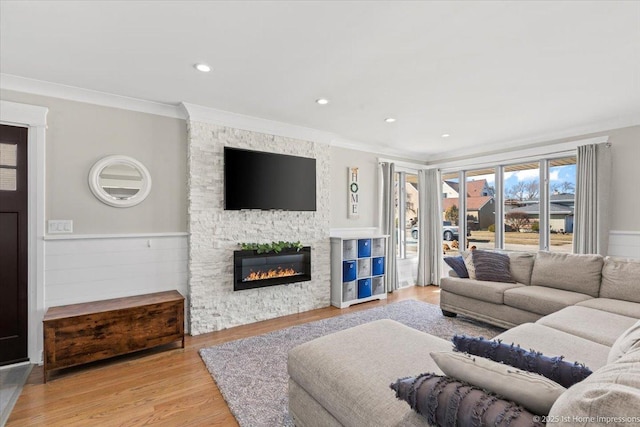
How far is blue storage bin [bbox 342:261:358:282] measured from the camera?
15.0ft

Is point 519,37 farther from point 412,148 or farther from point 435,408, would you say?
point 412,148

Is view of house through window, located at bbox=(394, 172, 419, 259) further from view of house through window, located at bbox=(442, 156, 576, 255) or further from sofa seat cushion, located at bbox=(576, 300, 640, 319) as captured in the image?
sofa seat cushion, located at bbox=(576, 300, 640, 319)

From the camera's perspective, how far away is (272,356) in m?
2.93

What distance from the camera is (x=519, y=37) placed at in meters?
2.12

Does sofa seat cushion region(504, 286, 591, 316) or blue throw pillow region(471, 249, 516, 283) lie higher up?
blue throw pillow region(471, 249, 516, 283)

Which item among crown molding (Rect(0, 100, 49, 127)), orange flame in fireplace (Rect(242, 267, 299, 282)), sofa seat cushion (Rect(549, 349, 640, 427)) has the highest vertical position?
crown molding (Rect(0, 100, 49, 127))

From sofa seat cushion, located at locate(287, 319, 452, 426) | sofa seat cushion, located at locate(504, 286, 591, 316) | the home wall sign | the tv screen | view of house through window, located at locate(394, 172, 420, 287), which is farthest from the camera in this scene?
view of house through window, located at locate(394, 172, 420, 287)

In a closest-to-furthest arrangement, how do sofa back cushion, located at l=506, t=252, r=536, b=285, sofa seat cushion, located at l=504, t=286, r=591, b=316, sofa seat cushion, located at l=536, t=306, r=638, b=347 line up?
sofa seat cushion, located at l=536, t=306, r=638, b=347, sofa seat cushion, located at l=504, t=286, r=591, b=316, sofa back cushion, located at l=506, t=252, r=536, b=285

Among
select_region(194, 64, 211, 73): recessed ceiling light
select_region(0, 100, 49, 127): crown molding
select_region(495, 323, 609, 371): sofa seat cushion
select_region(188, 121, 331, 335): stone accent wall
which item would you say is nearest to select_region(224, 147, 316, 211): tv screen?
select_region(188, 121, 331, 335): stone accent wall

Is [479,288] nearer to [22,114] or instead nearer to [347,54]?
[347,54]

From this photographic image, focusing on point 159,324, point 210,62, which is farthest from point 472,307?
point 210,62

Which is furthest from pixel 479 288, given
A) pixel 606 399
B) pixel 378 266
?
pixel 606 399

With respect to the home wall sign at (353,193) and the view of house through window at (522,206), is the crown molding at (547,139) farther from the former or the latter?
the home wall sign at (353,193)

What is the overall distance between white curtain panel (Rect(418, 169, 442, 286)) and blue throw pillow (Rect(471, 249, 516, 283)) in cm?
181
